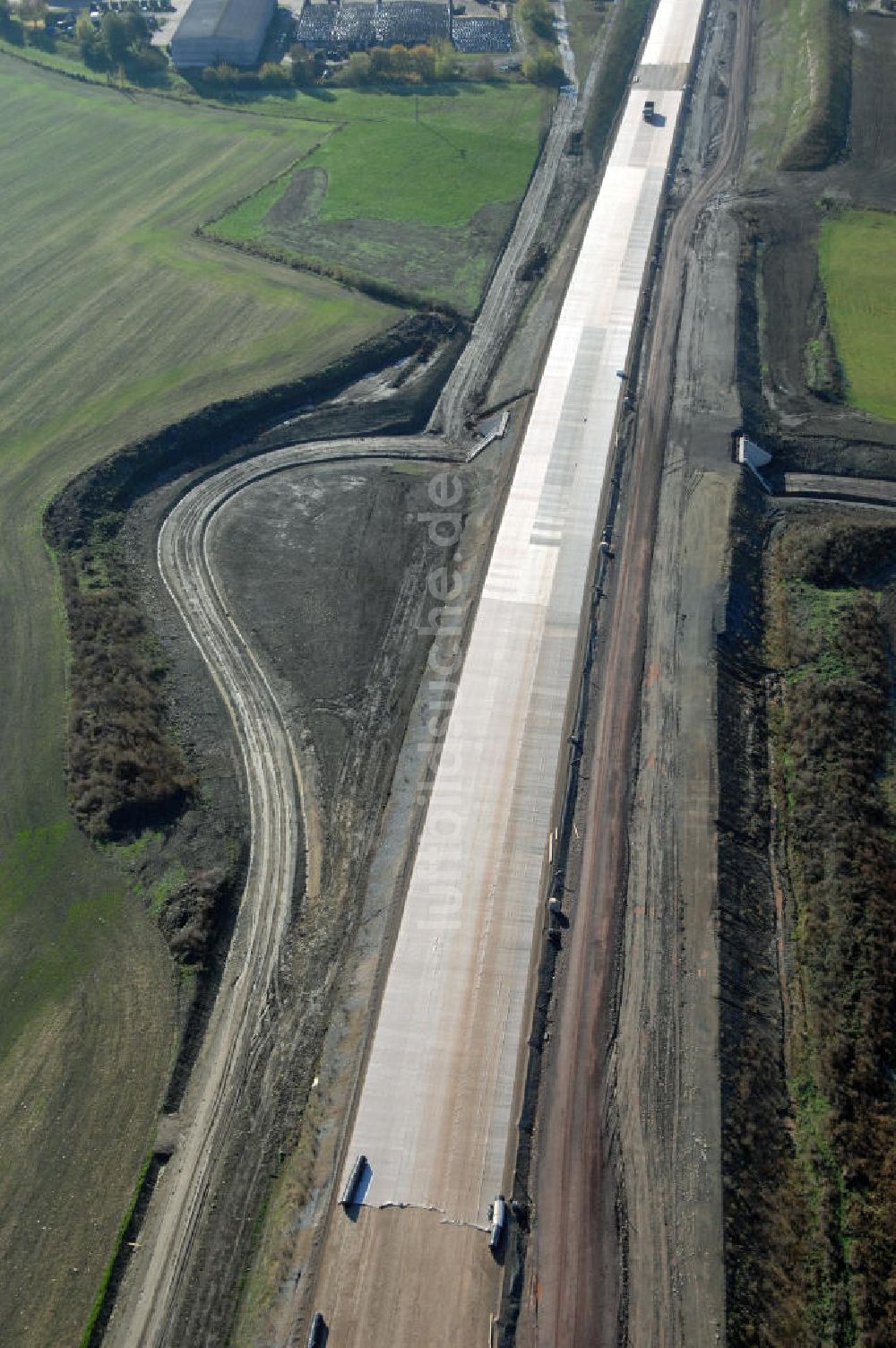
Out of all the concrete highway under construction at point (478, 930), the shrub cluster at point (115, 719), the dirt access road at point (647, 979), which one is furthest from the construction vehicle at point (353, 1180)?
the shrub cluster at point (115, 719)

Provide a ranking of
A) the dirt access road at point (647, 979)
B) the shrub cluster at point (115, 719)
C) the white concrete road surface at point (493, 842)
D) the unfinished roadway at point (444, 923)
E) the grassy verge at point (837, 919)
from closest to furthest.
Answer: the dirt access road at point (647, 979) → the grassy verge at point (837, 919) → the unfinished roadway at point (444, 923) → the white concrete road surface at point (493, 842) → the shrub cluster at point (115, 719)

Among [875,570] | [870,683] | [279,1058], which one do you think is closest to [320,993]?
Result: [279,1058]

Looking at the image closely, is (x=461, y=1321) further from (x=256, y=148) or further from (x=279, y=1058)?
(x=256, y=148)

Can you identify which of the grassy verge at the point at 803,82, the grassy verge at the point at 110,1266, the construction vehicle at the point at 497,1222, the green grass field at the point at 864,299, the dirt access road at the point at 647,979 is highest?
the grassy verge at the point at 803,82

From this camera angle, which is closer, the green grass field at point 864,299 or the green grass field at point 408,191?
the green grass field at point 864,299

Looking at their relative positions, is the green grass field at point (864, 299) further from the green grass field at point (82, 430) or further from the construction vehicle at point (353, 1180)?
the construction vehicle at point (353, 1180)

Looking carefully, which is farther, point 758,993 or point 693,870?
point 693,870
